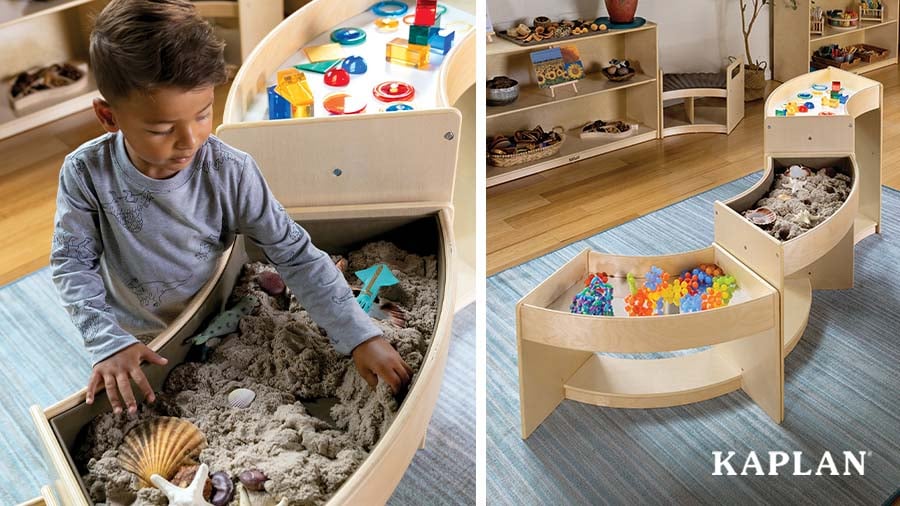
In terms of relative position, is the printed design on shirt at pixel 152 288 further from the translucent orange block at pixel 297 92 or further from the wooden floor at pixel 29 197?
the wooden floor at pixel 29 197

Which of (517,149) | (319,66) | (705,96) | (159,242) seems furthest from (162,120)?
(705,96)

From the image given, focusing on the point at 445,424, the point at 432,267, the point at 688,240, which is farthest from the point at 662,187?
the point at 432,267

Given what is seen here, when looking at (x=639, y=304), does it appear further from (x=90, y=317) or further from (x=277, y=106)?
(x=90, y=317)

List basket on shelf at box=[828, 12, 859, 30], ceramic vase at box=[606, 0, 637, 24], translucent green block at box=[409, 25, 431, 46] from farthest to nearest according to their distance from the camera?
basket on shelf at box=[828, 12, 859, 30], ceramic vase at box=[606, 0, 637, 24], translucent green block at box=[409, 25, 431, 46]

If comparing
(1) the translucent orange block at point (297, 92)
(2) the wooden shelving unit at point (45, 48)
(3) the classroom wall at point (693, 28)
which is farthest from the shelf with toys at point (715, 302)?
(2) the wooden shelving unit at point (45, 48)

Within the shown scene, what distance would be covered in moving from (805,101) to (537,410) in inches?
43.0

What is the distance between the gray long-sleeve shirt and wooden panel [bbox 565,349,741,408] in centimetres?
82

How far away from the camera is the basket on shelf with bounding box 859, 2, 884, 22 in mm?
3432

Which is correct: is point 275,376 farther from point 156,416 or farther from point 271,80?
point 271,80

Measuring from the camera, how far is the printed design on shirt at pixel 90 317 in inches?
34.3

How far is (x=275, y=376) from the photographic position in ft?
3.08

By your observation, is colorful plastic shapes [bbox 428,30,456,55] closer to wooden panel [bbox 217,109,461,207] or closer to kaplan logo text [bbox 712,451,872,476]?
wooden panel [bbox 217,109,461,207]

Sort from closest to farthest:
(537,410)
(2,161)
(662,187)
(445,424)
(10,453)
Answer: (10,453), (445,424), (537,410), (2,161), (662,187)

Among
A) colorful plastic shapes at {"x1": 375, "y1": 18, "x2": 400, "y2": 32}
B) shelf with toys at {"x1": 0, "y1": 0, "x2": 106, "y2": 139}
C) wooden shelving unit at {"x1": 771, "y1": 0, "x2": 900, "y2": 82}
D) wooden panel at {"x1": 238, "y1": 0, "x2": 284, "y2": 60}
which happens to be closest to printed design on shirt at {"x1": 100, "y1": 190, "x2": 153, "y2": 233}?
colorful plastic shapes at {"x1": 375, "y1": 18, "x2": 400, "y2": 32}
